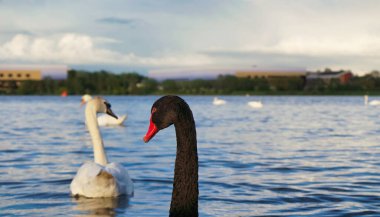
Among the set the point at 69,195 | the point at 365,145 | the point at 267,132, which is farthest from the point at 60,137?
the point at 69,195

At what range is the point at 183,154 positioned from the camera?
5.12 meters

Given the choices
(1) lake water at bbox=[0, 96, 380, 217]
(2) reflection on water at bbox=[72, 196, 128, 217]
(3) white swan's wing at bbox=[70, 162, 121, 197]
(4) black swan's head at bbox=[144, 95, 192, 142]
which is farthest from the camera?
(3) white swan's wing at bbox=[70, 162, 121, 197]

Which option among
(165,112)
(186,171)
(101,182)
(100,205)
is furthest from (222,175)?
(165,112)

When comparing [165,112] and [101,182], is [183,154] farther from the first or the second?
[101,182]

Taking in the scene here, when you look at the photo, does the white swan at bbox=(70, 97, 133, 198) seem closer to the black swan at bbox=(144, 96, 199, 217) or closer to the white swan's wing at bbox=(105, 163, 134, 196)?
the white swan's wing at bbox=(105, 163, 134, 196)

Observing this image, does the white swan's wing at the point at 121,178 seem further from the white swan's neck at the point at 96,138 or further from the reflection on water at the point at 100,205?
the white swan's neck at the point at 96,138

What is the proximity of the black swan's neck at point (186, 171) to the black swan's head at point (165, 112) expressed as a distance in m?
0.06

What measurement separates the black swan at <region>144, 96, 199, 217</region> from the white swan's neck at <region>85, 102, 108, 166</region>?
5334 mm

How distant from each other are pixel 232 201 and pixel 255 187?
55.3 inches

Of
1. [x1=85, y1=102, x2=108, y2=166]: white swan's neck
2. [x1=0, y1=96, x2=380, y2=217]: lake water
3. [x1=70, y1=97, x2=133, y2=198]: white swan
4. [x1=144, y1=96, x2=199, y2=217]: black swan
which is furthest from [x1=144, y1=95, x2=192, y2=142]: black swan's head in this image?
[x1=85, y1=102, x2=108, y2=166]: white swan's neck

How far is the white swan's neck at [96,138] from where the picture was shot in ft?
34.1

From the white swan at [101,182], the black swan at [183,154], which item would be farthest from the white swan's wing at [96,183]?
the black swan at [183,154]

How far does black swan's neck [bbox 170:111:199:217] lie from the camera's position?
510 centimetres

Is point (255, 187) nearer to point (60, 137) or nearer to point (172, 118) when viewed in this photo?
point (172, 118)
